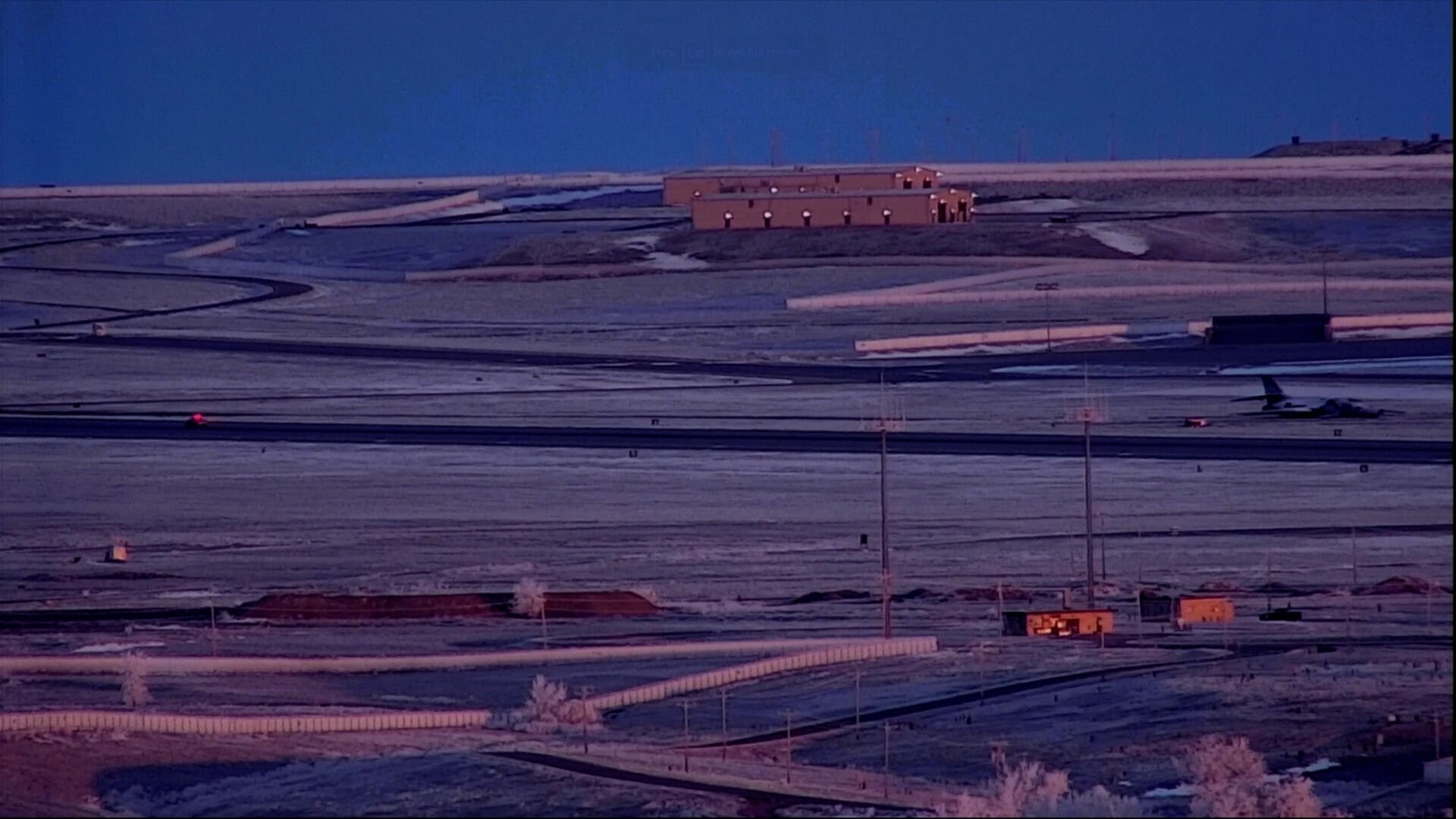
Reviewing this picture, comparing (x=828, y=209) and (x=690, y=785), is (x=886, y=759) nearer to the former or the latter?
(x=690, y=785)

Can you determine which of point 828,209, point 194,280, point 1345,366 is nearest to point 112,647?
point 1345,366

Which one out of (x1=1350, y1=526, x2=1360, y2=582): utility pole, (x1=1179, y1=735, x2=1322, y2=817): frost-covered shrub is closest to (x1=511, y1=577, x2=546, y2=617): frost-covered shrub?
(x1=1350, y1=526, x2=1360, y2=582): utility pole

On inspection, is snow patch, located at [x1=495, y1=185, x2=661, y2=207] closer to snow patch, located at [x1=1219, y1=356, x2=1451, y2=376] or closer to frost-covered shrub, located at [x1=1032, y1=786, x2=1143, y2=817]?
snow patch, located at [x1=1219, y1=356, x2=1451, y2=376]

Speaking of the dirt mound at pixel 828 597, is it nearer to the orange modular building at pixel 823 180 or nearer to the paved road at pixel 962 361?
the paved road at pixel 962 361

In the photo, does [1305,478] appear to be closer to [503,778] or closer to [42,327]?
[503,778]

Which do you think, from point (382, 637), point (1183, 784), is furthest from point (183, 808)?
point (382, 637)

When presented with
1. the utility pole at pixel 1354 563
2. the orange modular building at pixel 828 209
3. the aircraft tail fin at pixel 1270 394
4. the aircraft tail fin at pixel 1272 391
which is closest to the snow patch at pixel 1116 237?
the orange modular building at pixel 828 209
